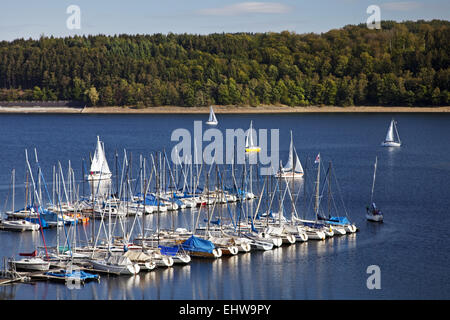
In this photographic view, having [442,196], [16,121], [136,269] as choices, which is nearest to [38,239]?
[136,269]

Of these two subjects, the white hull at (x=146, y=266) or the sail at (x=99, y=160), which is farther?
the sail at (x=99, y=160)

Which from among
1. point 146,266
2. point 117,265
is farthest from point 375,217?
point 117,265

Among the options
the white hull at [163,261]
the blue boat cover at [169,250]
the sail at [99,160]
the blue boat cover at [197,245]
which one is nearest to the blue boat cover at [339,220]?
the blue boat cover at [197,245]

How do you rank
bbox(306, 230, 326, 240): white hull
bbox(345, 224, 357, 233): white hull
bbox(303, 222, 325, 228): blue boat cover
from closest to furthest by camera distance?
bbox(306, 230, 326, 240): white hull < bbox(303, 222, 325, 228): blue boat cover < bbox(345, 224, 357, 233): white hull

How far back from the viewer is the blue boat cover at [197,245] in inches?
1610

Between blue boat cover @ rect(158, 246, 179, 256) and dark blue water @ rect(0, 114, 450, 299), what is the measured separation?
1197mm

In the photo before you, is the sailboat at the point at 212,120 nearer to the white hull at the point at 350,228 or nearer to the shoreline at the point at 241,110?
the shoreline at the point at 241,110

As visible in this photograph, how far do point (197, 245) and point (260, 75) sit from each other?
145 m

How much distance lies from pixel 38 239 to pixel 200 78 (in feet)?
464

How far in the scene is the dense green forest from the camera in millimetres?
171500

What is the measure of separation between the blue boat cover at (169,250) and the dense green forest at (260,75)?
132 metres

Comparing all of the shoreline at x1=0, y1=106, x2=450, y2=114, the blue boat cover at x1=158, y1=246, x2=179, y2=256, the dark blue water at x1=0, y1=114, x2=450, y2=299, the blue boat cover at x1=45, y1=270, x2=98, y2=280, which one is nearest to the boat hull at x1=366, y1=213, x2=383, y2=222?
the dark blue water at x1=0, y1=114, x2=450, y2=299

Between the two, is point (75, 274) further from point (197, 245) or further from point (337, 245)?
point (337, 245)

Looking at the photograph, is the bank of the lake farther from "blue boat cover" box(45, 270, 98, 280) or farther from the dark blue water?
"blue boat cover" box(45, 270, 98, 280)
